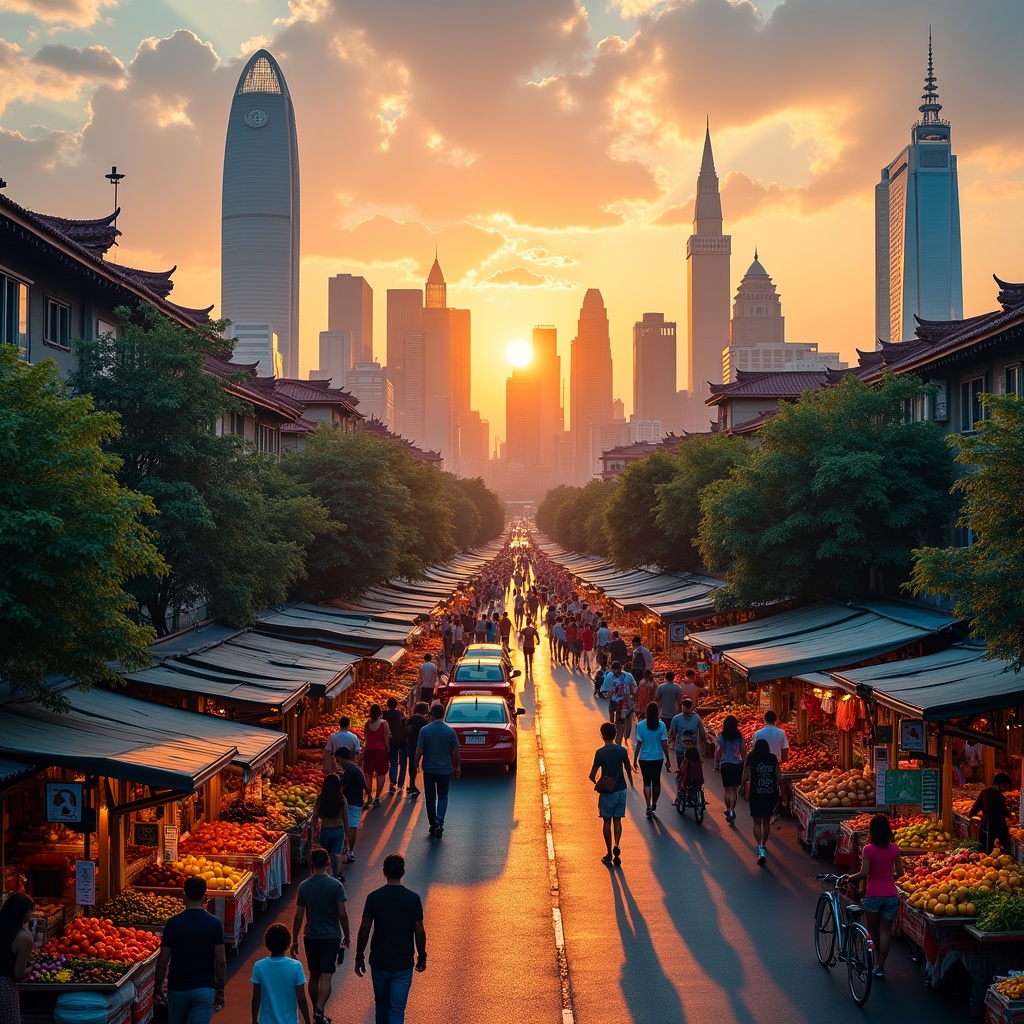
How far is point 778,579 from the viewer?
30.2 metres

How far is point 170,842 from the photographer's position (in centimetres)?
1392

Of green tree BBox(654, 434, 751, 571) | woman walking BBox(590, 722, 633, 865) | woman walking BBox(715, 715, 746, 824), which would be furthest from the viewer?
green tree BBox(654, 434, 751, 571)

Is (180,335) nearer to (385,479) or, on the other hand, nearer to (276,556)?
(276,556)

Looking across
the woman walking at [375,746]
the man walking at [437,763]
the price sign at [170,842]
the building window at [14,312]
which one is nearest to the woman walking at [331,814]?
the price sign at [170,842]

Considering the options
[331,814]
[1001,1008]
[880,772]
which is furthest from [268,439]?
[1001,1008]

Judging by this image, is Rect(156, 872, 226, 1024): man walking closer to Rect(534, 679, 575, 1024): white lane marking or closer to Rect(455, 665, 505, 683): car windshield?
Rect(534, 679, 575, 1024): white lane marking

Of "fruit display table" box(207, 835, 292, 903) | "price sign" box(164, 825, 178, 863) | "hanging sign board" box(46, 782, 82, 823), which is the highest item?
"hanging sign board" box(46, 782, 82, 823)

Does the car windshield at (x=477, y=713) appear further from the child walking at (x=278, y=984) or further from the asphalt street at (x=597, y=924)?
the child walking at (x=278, y=984)

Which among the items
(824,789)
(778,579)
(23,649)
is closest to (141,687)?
(23,649)

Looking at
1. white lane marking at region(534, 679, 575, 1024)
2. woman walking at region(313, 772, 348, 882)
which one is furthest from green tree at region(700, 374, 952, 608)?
woman walking at region(313, 772, 348, 882)

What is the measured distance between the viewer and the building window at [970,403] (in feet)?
97.2

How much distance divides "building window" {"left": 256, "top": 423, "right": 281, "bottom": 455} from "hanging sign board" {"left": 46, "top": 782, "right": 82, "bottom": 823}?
116ft

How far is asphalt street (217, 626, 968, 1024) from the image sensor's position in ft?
36.0

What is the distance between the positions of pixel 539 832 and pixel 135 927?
7.65m
